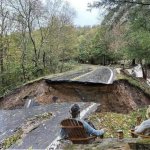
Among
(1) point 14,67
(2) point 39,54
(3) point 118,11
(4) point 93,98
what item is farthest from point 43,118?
(2) point 39,54

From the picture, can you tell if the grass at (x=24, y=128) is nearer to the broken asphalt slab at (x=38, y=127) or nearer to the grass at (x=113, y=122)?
the broken asphalt slab at (x=38, y=127)

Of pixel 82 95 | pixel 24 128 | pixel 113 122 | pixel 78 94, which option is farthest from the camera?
pixel 78 94

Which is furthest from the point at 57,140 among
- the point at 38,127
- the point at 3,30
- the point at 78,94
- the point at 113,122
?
the point at 3,30

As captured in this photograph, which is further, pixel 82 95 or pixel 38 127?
pixel 82 95

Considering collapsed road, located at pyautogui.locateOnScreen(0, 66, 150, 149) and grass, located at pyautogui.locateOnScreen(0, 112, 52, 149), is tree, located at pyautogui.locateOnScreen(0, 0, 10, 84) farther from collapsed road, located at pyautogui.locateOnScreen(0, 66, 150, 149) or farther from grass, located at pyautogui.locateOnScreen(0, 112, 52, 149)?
grass, located at pyautogui.locateOnScreen(0, 112, 52, 149)

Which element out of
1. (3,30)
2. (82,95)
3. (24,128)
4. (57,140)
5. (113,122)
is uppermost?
(3,30)

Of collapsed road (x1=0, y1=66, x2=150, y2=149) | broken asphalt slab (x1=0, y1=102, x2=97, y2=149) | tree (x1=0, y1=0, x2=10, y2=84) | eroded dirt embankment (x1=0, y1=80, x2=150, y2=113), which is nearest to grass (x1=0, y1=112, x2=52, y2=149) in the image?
broken asphalt slab (x1=0, y1=102, x2=97, y2=149)

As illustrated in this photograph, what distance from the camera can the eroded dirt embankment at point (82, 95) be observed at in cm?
2128

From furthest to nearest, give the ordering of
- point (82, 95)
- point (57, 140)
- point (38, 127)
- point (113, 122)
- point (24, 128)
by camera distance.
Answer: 1. point (82, 95)
2. point (113, 122)
3. point (24, 128)
4. point (38, 127)
5. point (57, 140)

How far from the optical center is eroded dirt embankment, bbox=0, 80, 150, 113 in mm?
21281

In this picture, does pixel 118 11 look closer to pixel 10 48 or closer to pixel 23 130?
pixel 23 130

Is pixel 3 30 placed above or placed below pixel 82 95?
above

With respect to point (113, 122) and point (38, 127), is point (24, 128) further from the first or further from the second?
point (113, 122)

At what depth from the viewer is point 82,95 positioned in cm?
2195
